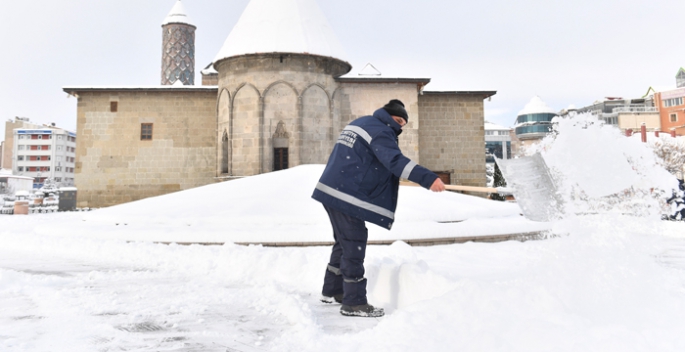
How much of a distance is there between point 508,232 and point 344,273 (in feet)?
15.9

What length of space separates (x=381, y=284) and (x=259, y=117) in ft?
45.1

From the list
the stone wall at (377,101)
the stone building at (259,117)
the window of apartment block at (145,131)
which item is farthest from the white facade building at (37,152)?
the stone wall at (377,101)

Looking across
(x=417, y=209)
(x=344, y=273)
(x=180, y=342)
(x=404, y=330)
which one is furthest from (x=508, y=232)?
(x=180, y=342)

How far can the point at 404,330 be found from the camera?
255 cm

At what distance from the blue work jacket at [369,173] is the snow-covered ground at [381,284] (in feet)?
2.45

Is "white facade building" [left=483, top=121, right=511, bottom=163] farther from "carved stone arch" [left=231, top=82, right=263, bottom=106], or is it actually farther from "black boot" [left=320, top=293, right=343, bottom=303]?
"black boot" [left=320, top=293, right=343, bottom=303]

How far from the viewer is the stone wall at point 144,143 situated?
18.5 m

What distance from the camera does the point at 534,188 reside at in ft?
14.2

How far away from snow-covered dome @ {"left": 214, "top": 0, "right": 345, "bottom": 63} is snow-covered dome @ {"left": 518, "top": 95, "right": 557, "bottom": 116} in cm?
6062

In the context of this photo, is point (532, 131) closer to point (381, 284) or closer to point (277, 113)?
point (277, 113)

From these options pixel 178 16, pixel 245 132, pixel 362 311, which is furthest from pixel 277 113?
pixel 178 16

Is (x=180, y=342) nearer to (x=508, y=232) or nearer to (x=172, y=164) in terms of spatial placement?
(x=508, y=232)

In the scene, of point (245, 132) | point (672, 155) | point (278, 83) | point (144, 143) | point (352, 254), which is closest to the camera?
point (352, 254)

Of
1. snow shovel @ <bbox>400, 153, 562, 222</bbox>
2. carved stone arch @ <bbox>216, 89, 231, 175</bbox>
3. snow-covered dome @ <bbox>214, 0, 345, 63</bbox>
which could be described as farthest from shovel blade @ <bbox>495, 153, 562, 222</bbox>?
carved stone arch @ <bbox>216, 89, 231, 175</bbox>
